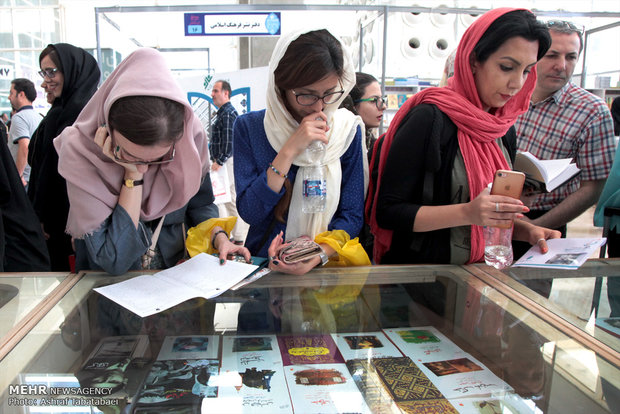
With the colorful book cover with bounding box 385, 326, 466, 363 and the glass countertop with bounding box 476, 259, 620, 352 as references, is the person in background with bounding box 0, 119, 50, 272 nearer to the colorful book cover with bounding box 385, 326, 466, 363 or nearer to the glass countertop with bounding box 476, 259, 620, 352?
the colorful book cover with bounding box 385, 326, 466, 363

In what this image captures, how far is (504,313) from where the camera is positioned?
1.08 meters

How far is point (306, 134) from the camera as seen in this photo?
4.41 feet

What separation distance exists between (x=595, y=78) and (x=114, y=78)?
8733 mm

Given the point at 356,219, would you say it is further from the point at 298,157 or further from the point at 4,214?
the point at 4,214

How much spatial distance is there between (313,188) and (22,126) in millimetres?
3930

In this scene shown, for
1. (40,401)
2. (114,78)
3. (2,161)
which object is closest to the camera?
(40,401)

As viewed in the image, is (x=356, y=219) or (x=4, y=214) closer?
(x=356, y=219)

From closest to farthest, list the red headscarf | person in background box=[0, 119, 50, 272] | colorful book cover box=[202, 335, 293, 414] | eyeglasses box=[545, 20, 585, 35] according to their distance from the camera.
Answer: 1. colorful book cover box=[202, 335, 293, 414]
2. the red headscarf
3. person in background box=[0, 119, 50, 272]
4. eyeglasses box=[545, 20, 585, 35]

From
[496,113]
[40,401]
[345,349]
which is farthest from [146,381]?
[496,113]

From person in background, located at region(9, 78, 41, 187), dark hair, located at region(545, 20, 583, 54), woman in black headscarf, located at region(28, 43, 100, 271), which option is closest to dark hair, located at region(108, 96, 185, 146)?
woman in black headscarf, located at region(28, 43, 100, 271)

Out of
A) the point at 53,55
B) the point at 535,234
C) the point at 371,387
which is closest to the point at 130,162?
the point at 371,387

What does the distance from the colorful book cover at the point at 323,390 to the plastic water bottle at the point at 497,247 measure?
2.12ft

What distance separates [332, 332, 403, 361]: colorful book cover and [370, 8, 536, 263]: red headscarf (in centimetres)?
47

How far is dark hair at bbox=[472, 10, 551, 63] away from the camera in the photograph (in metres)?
1.32
